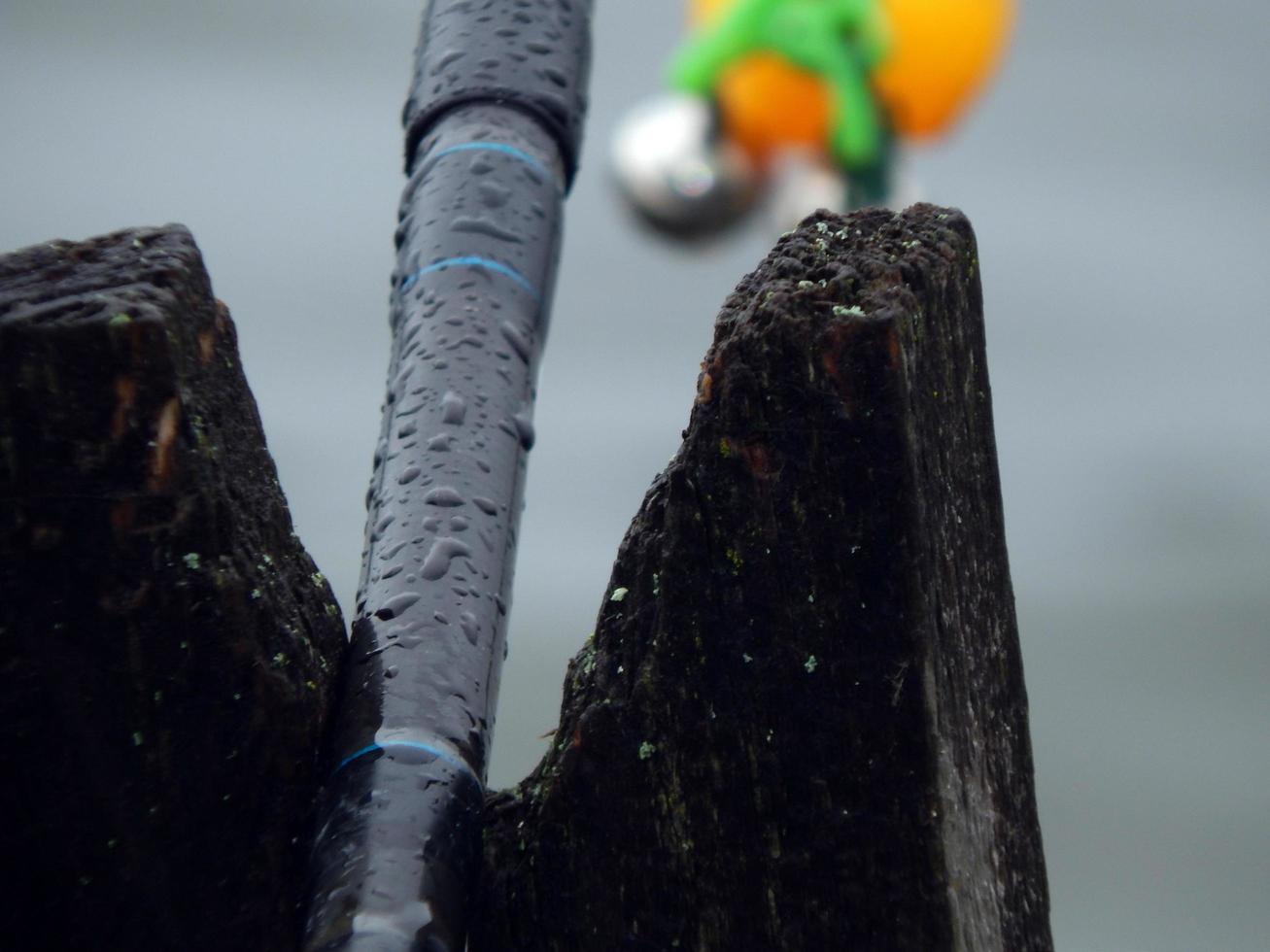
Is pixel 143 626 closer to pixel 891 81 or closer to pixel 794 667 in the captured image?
pixel 794 667

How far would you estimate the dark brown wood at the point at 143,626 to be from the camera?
0.59 m

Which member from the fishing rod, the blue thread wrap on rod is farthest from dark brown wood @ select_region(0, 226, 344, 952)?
the blue thread wrap on rod

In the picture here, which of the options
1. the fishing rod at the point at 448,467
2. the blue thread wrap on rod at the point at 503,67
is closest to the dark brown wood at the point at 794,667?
the fishing rod at the point at 448,467

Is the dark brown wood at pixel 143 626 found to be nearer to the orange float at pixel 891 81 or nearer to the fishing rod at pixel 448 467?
the fishing rod at pixel 448 467

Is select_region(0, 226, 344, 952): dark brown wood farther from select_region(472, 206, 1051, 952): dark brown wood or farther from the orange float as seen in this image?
the orange float

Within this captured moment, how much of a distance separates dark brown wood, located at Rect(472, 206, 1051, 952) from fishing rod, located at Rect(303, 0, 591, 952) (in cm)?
6

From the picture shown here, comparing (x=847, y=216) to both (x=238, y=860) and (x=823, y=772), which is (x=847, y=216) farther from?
(x=238, y=860)

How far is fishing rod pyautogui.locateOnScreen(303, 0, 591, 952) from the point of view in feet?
2.19

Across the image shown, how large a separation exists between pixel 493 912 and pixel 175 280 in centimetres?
33

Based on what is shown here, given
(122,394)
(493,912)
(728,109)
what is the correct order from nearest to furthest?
(122,394)
(493,912)
(728,109)

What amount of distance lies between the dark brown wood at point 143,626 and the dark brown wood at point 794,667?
5.0 inches

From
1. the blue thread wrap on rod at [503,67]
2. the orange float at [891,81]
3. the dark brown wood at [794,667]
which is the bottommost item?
the dark brown wood at [794,667]

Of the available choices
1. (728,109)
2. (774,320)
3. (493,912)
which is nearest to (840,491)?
(774,320)

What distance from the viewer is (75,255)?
2.08 feet
